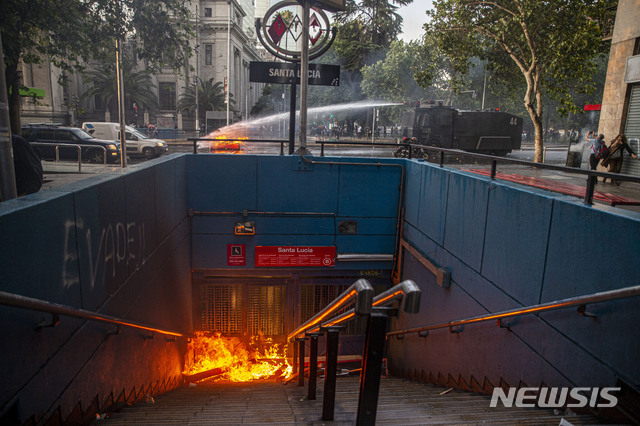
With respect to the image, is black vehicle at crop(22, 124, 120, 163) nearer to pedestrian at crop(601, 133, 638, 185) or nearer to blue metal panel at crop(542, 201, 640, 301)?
pedestrian at crop(601, 133, 638, 185)

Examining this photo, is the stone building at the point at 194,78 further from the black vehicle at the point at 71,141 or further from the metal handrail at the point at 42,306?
the metal handrail at the point at 42,306

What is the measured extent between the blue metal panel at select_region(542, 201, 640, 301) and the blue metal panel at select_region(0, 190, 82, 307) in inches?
190

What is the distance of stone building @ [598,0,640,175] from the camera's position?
13781mm

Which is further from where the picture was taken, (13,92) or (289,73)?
(13,92)

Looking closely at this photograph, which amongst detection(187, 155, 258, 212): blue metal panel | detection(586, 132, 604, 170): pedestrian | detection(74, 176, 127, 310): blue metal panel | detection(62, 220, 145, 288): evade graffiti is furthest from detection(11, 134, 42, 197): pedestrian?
detection(586, 132, 604, 170): pedestrian

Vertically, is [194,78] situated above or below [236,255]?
above

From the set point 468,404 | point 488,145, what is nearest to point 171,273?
point 468,404

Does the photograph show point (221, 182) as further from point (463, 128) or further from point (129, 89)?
point (129, 89)

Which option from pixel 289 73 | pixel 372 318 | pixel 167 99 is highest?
pixel 167 99

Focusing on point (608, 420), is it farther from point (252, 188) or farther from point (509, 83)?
point (509, 83)

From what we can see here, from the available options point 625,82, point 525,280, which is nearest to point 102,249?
point 525,280

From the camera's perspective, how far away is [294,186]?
11.4 metres

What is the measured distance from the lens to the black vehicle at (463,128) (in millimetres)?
→ 24719

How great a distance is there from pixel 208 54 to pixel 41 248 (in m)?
62.7
